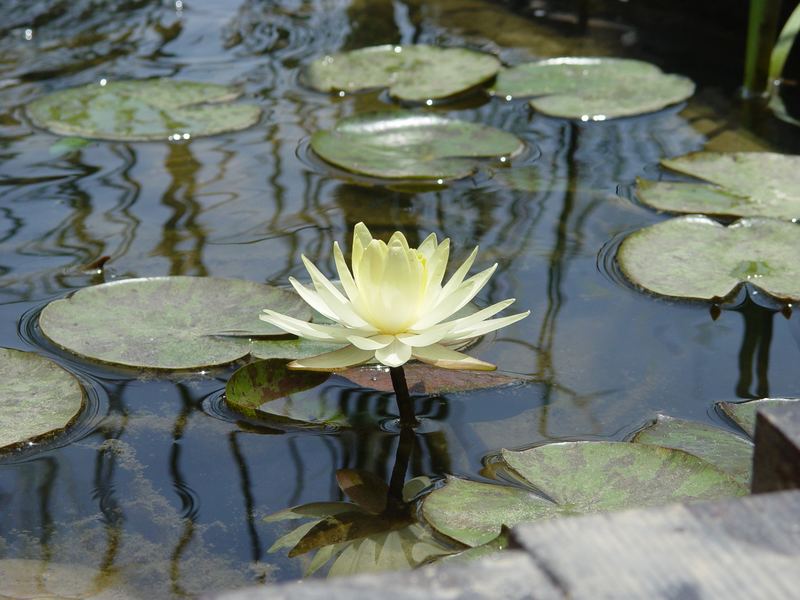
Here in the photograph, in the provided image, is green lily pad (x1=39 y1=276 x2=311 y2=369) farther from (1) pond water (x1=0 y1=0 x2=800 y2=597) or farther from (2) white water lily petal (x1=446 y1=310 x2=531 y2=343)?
(2) white water lily petal (x1=446 y1=310 x2=531 y2=343)

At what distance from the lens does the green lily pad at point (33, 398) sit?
65.2 inches

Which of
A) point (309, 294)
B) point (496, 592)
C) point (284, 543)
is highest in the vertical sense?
point (496, 592)

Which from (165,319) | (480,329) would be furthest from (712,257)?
(165,319)

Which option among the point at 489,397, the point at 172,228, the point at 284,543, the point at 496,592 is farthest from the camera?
the point at 172,228

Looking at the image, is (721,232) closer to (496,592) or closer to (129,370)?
(129,370)

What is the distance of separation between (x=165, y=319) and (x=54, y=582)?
2.22 ft

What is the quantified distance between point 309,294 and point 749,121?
1.98m

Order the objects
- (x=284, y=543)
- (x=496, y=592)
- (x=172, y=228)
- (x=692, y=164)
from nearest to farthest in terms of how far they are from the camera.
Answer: (x=496, y=592) < (x=284, y=543) < (x=172, y=228) < (x=692, y=164)

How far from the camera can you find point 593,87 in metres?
3.30

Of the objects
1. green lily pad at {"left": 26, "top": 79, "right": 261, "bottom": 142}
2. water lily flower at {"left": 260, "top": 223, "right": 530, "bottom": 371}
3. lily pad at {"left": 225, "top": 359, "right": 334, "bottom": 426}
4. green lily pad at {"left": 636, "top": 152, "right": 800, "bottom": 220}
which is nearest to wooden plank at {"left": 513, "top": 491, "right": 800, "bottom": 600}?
water lily flower at {"left": 260, "top": 223, "right": 530, "bottom": 371}

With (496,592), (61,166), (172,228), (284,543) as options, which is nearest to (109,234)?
(172,228)

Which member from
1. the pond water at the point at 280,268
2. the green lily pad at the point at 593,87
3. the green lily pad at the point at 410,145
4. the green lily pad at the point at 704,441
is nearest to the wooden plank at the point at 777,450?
the green lily pad at the point at 704,441

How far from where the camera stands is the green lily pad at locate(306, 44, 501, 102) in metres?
3.36

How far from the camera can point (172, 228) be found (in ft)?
8.00
